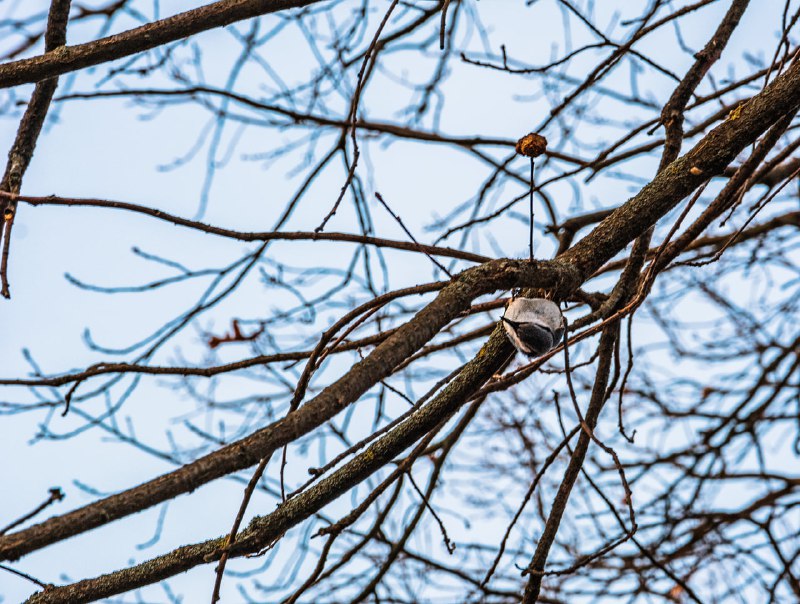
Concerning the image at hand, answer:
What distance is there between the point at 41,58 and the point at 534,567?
1598 mm

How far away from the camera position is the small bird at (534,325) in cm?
143

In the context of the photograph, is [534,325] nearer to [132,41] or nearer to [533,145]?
[533,145]

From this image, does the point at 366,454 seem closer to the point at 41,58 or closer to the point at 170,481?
the point at 170,481

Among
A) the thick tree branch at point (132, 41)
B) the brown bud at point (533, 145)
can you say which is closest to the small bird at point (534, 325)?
the brown bud at point (533, 145)

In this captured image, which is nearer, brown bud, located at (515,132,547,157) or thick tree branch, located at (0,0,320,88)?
brown bud, located at (515,132,547,157)

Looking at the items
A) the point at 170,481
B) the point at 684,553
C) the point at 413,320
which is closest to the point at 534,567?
the point at 413,320

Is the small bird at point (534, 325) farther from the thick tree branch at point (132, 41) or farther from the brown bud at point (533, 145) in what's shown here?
the thick tree branch at point (132, 41)

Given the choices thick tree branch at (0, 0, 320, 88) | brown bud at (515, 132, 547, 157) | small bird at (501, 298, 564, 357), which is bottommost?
small bird at (501, 298, 564, 357)

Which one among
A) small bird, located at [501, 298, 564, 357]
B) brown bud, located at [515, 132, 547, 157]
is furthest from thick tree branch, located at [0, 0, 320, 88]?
small bird, located at [501, 298, 564, 357]

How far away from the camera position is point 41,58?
151 centimetres

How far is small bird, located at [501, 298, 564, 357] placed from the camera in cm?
143

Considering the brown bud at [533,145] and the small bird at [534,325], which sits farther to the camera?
the small bird at [534,325]

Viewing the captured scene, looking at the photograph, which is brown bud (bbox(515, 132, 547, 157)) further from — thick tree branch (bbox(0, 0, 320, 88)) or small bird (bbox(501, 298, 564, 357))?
thick tree branch (bbox(0, 0, 320, 88))

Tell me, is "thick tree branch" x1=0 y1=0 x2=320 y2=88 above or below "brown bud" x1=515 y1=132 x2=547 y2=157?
above
